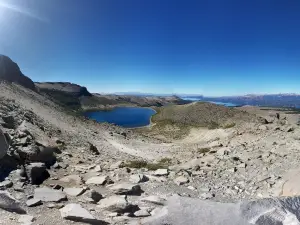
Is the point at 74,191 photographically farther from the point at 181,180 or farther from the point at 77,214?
the point at 181,180

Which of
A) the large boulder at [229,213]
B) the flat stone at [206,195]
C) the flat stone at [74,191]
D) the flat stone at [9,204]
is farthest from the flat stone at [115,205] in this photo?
the flat stone at [206,195]

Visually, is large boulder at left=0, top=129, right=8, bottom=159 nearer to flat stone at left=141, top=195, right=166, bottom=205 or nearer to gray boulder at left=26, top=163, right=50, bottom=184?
gray boulder at left=26, top=163, right=50, bottom=184

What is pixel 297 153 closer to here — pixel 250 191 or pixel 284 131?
pixel 250 191

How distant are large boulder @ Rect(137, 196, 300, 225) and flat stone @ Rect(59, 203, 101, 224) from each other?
1.51m

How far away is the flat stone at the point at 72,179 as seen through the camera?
13.5 meters

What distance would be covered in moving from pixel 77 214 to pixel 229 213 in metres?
4.70

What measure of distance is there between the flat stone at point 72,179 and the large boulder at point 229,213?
5.36m

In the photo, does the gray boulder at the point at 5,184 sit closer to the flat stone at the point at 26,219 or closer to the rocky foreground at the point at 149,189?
the rocky foreground at the point at 149,189

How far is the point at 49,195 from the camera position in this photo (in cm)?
1090

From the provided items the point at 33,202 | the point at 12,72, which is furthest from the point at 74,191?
the point at 12,72

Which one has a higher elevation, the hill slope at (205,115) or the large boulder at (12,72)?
the large boulder at (12,72)

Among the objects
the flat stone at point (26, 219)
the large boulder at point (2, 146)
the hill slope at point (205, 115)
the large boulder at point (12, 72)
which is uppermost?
the large boulder at point (12, 72)

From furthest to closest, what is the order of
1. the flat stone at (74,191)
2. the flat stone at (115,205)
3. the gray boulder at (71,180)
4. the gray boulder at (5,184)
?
the gray boulder at (71,180) < the flat stone at (74,191) < the gray boulder at (5,184) < the flat stone at (115,205)

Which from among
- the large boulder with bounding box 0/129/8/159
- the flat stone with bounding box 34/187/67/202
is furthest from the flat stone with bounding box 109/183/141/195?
the large boulder with bounding box 0/129/8/159
